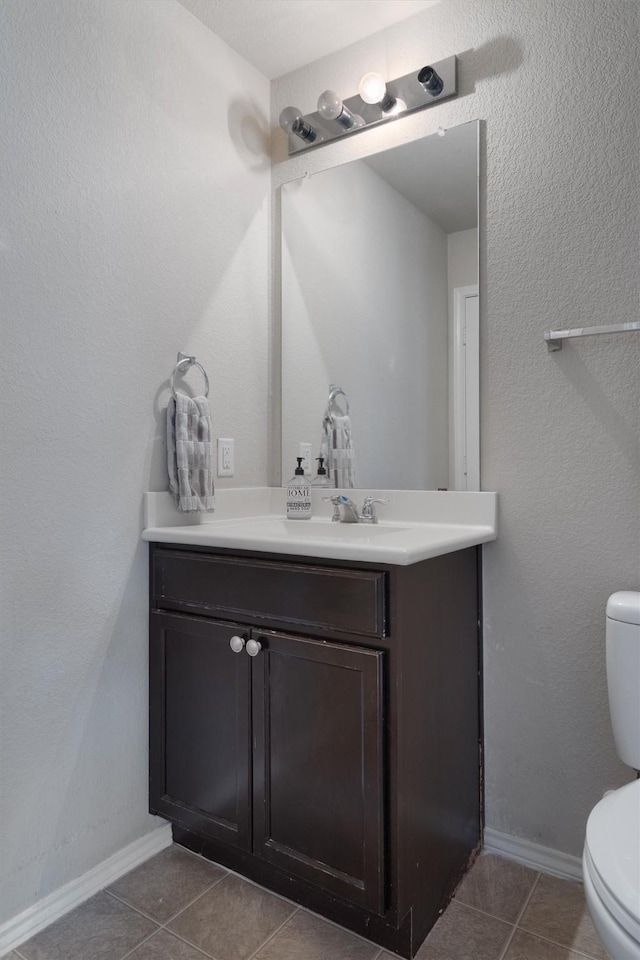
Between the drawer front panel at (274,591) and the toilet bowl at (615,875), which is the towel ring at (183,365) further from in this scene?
the toilet bowl at (615,875)

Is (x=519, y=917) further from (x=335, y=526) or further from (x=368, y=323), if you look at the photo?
(x=368, y=323)

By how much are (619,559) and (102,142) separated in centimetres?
169

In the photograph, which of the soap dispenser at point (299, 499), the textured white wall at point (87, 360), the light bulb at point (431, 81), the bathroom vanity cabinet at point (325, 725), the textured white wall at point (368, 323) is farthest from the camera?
the soap dispenser at point (299, 499)

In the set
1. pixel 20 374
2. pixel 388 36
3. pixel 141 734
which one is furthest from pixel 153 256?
pixel 141 734

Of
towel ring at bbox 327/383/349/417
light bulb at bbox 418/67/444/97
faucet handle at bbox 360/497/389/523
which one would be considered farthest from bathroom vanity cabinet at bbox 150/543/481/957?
light bulb at bbox 418/67/444/97

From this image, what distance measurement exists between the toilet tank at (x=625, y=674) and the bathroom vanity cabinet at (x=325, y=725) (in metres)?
0.35

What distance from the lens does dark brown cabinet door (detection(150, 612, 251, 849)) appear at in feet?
4.78

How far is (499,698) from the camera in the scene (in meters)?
1.64

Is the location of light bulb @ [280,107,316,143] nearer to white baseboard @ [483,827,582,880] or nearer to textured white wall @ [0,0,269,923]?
textured white wall @ [0,0,269,923]

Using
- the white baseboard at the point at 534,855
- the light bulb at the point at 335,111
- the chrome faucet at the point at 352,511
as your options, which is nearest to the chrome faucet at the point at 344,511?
the chrome faucet at the point at 352,511

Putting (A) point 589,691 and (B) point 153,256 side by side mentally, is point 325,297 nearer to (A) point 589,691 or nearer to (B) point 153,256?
(B) point 153,256

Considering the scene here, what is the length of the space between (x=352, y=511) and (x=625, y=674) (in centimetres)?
82

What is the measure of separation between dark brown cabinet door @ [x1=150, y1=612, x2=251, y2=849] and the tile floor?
0.48 ft

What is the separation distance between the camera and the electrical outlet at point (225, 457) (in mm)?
1910
